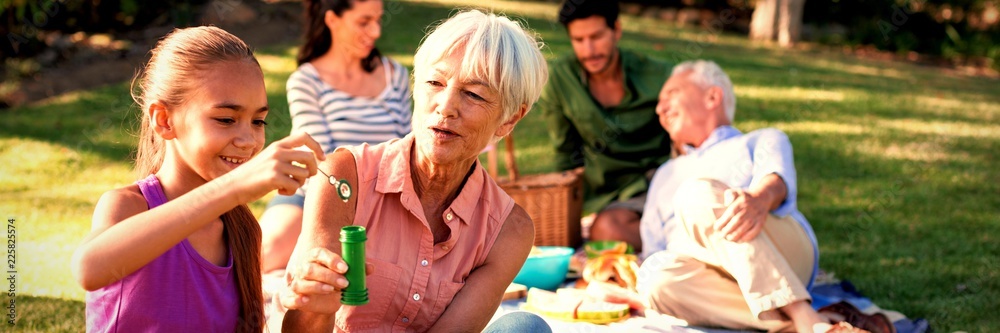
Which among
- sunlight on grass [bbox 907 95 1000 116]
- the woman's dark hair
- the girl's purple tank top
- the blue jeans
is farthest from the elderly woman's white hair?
sunlight on grass [bbox 907 95 1000 116]

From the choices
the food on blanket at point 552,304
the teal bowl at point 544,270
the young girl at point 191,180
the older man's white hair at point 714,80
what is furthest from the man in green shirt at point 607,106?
the young girl at point 191,180

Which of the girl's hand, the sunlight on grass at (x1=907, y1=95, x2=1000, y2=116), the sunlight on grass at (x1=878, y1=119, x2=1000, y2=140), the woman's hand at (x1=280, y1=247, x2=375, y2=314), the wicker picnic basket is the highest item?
the girl's hand

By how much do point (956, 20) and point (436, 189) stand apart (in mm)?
16365

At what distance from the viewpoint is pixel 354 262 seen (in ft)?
7.45

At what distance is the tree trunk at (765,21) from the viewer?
57.0ft

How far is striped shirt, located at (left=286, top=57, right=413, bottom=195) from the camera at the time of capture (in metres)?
5.18

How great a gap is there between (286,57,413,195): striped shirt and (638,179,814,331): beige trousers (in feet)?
5.92

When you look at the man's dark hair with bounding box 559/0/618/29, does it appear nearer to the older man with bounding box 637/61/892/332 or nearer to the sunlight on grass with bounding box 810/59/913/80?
the older man with bounding box 637/61/892/332

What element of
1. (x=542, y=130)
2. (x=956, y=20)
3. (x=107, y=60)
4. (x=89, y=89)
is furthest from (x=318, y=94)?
(x=956, y=20)

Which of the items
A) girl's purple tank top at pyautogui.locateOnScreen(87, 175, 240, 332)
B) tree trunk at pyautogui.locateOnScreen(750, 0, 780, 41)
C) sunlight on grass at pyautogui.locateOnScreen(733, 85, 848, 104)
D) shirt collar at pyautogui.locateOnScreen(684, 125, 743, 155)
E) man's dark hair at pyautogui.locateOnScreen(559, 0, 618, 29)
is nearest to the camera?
girl's purple tank top at pyautogui.locateOnScreen(87, 175, 240, 332)

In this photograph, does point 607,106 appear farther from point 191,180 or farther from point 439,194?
point 191,180

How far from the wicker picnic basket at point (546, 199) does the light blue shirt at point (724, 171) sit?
A: 459 mm

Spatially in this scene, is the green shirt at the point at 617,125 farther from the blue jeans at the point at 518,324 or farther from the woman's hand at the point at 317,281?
the woman's hand at the point at 317,281

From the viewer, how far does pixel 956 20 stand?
16828 millimetres
